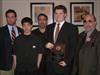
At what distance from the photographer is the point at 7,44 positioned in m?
4.36

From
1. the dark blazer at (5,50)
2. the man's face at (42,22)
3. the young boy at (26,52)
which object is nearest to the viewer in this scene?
the young boy at (26,52)

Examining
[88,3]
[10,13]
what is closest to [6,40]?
[10,13]

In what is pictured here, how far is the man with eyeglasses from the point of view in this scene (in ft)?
12.3

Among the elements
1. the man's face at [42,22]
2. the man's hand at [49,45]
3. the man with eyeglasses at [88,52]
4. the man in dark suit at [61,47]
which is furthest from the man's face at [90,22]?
the man's face at [42,22]

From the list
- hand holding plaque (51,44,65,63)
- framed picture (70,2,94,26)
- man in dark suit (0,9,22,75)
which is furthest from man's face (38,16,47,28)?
framed picture (70,2,94,26)

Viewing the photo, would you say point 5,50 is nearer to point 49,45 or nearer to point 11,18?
point 11,18

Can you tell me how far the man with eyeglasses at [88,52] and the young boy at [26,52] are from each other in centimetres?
60

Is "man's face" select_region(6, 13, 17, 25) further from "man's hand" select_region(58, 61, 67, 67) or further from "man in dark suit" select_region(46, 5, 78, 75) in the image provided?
"man's hand" select_region(58, 61, 67, 67)

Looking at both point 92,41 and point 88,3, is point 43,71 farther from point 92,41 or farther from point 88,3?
point 88,3

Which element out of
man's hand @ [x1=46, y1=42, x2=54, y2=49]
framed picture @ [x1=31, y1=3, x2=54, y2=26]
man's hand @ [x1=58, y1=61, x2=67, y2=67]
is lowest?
man's hand @ [x1=58, y1=61, x2=67, y2=67]

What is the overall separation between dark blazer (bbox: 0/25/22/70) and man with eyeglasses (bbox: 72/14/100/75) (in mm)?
1076

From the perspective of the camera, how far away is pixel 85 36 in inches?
155

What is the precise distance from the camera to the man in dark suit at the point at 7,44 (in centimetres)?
430

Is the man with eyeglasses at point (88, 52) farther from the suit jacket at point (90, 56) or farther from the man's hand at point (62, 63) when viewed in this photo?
the man's hand at point (62, 63)
